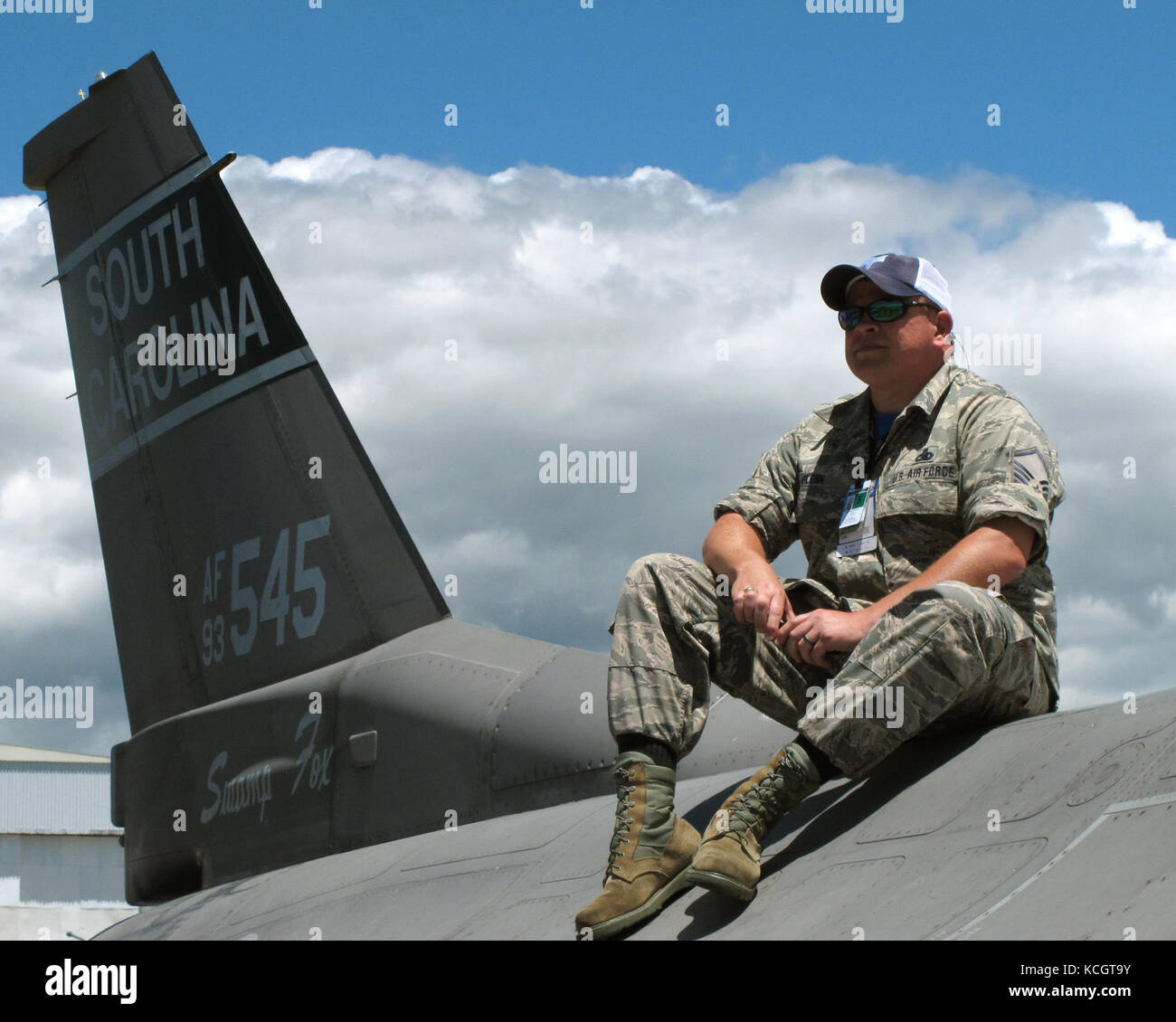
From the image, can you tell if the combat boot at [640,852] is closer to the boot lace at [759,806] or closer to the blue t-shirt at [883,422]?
the boot lace at [759,806]

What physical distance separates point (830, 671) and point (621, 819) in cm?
64

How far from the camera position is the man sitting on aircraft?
283cm

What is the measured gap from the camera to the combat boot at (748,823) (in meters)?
2.77

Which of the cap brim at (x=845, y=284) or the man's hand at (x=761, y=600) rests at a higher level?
the cap brim at (x=845, y=284)

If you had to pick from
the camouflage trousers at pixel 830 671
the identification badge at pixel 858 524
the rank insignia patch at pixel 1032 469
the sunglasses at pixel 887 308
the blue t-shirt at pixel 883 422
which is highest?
the sunglasses at pixel 887 308

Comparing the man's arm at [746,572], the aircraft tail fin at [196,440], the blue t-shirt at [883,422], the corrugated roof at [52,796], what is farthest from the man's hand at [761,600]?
the corrugated roof at [52,796]

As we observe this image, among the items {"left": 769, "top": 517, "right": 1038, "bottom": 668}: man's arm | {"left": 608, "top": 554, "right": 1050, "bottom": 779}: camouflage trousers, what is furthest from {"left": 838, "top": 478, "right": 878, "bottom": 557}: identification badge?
{"left": 769, "top": 517, "right": 1038, "bottom": 668}: man's arm

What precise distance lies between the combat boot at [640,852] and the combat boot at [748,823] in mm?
148

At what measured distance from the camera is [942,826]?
106 inches

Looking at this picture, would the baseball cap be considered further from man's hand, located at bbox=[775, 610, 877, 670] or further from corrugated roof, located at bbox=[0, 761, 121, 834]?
corrugated roof, located at bbox=[0, 761, 121, 834]

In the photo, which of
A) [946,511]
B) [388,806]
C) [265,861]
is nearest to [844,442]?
[946,511]

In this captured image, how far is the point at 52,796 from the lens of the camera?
3416 centimetres
